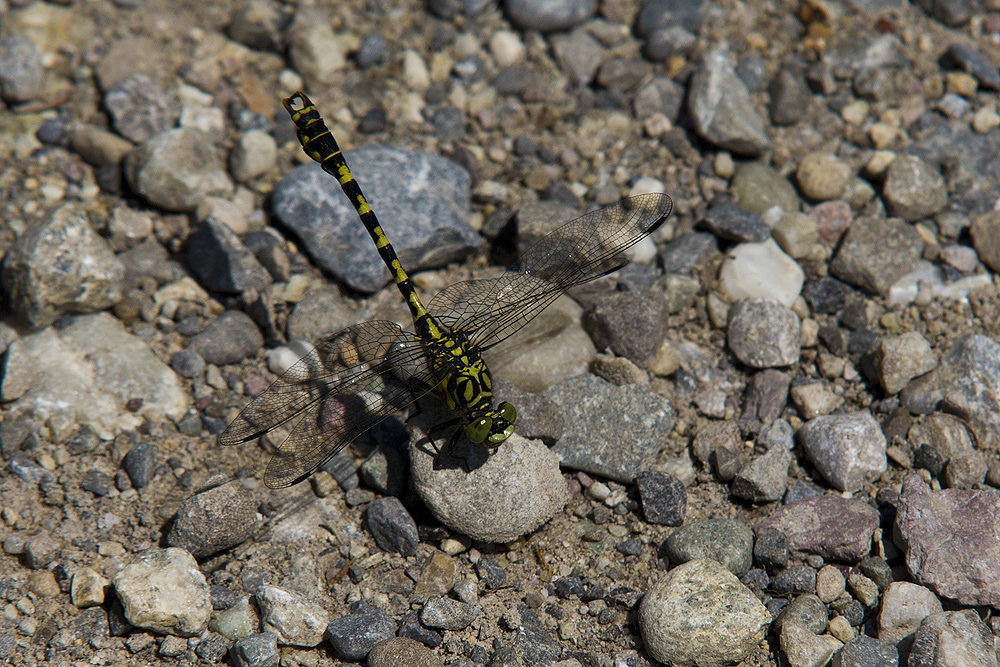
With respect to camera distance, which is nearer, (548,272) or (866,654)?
(866,654)

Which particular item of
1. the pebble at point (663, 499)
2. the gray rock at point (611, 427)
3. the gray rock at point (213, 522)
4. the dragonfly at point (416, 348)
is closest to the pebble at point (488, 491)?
the dragonfly at point (416, 348)

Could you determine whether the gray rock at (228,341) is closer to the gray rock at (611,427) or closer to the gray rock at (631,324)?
the gray rock at (611,427)

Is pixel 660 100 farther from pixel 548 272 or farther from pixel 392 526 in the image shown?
pixel 392 526

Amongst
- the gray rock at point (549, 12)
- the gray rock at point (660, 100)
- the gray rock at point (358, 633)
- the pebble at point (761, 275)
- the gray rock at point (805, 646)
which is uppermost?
the gray rock at point (549, 12)

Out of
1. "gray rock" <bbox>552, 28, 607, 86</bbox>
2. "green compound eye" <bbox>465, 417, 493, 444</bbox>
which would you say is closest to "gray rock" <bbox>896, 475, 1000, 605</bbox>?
"green compound eye" <bbox>465, 417, 493, 444</bbox>

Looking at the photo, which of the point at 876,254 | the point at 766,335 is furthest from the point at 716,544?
the point at 876,254

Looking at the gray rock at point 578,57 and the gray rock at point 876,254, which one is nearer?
the gray rock at point 876,254

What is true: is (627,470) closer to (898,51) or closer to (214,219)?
(214,219)
